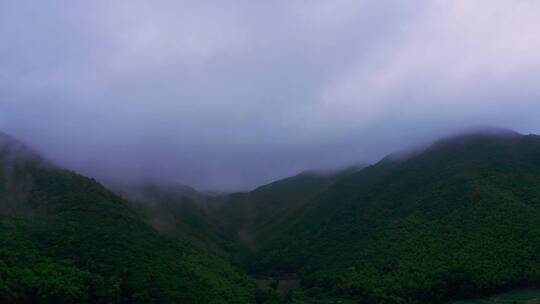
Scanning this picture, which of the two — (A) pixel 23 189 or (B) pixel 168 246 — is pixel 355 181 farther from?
(A) pixel 23 189

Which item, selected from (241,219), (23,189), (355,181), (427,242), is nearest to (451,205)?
(427,242)

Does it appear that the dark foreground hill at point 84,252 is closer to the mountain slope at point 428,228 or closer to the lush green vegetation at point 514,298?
the mountain slope at point 428,228

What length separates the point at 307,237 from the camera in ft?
385

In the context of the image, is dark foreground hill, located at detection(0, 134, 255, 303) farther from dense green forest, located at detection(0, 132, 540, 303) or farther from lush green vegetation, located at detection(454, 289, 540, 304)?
lush green vegetation, located at detection(454, 289, 540, 304)

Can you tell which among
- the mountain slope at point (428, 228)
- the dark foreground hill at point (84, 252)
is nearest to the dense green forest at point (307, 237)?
the dark foreground hill at point (84, 252)

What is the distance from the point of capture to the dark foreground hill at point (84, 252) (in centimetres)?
6581

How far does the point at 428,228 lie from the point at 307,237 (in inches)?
1141

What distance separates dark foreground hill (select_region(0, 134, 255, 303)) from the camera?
216 feet

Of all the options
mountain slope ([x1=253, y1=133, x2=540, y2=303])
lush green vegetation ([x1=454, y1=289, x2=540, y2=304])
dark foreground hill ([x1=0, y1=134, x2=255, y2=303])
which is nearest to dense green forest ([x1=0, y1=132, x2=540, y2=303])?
dark foreground hill ([x1=0, y1=134, x2=255, y2=303])

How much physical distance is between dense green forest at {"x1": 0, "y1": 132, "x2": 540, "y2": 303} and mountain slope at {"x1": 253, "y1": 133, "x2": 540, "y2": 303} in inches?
11.6

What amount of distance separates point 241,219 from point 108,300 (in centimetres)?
7874

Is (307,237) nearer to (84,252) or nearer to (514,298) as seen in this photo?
(514,298)

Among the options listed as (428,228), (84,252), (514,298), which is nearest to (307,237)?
(428,228)

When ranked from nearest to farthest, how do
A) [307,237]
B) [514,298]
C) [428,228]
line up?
[514,298]
[428,228]
[307,237]
